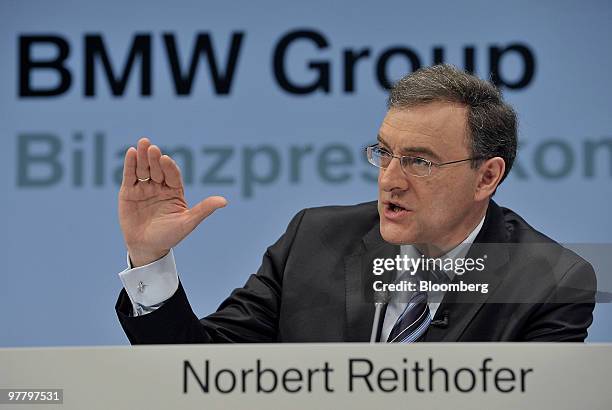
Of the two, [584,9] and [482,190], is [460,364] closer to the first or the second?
[482,190]

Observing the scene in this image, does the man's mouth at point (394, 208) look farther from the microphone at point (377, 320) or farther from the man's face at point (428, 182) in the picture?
the microphone at point (377, 320)

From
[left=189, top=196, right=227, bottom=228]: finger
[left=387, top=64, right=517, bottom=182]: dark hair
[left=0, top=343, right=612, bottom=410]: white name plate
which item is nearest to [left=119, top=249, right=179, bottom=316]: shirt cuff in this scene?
[left=189, top=196, right=227, bottom=228]: finger

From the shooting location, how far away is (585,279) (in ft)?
5.81

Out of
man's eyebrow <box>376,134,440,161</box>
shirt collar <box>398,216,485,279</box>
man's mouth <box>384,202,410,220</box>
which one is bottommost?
shirt collar <box>398,216,485,279</box>

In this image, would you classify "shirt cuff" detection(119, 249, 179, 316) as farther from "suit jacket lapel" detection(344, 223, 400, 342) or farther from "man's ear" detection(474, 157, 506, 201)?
"man's ear" detection(474, 157, 506, 201)

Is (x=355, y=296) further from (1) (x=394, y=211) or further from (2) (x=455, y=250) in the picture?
(2) (x=455, y=250)

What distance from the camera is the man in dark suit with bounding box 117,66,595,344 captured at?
1.86 metres

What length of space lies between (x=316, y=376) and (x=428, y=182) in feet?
2.59

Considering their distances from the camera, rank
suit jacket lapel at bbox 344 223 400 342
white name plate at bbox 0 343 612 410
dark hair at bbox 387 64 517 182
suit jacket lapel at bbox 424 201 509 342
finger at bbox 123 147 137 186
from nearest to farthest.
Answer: white name plate at bbox 0 343 612 410 < suit jacket lapel at bbox 424 201 509 342 < finger at bbox 123 147 137 186 < suit jacket lapel at bbox 344 223 400 342 < dark hair at bbox 387 64 517 182

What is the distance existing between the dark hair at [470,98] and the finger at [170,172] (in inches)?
22.0

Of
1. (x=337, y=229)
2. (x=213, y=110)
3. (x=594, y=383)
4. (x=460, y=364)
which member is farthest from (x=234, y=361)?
(x=213, y=110)

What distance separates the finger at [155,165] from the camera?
1.86 m

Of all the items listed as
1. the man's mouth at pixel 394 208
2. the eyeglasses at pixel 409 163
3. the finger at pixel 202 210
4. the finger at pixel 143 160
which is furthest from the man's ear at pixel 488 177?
the finger at pixel 143 160

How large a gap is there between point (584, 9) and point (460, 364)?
2487 mm
